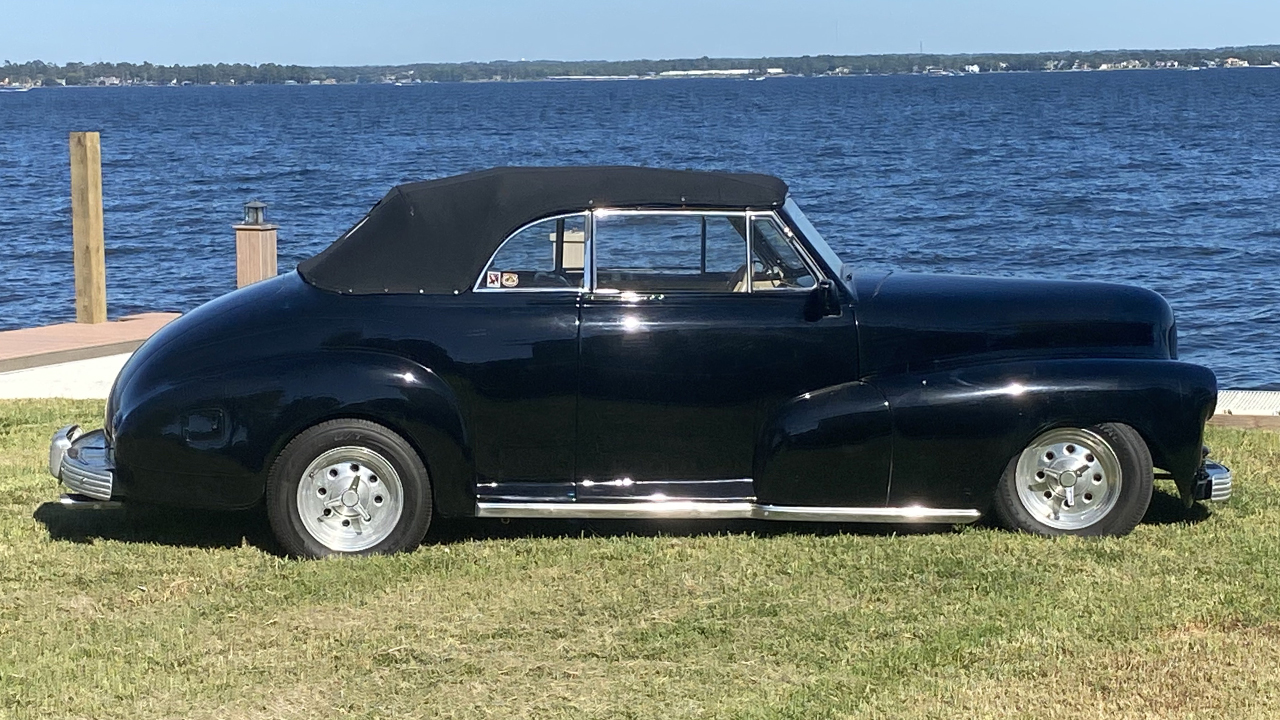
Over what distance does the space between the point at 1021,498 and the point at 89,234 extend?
30.4ft

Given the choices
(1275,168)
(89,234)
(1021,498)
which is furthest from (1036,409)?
(1275,168)

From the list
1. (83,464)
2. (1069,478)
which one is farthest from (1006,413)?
(83,464)

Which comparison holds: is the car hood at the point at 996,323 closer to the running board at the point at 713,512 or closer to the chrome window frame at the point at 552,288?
the running board at the point at 713,512

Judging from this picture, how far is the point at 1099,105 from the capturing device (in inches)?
3688

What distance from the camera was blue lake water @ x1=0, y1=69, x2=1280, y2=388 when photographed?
2416 cm

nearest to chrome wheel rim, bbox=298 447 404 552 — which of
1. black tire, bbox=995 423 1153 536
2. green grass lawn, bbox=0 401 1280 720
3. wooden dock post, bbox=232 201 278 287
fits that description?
green grass lawn, bbox=0 401 1280 720

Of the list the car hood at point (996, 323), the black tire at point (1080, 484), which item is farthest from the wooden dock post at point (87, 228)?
the black tire at point (1080, 484)

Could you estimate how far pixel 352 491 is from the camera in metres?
6.14

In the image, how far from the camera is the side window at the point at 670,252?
6.35 meters

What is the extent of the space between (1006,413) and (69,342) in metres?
8.04

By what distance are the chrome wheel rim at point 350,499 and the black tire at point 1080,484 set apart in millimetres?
2558

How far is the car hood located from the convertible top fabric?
0.69m

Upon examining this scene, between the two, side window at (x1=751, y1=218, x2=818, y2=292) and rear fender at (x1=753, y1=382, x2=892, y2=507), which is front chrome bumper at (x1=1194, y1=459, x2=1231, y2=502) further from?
side window at (x1=751, y1=218, x2=818, y2=292)

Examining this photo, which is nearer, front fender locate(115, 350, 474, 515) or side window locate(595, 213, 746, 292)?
front fender locate(115, 350, 474, 515)
